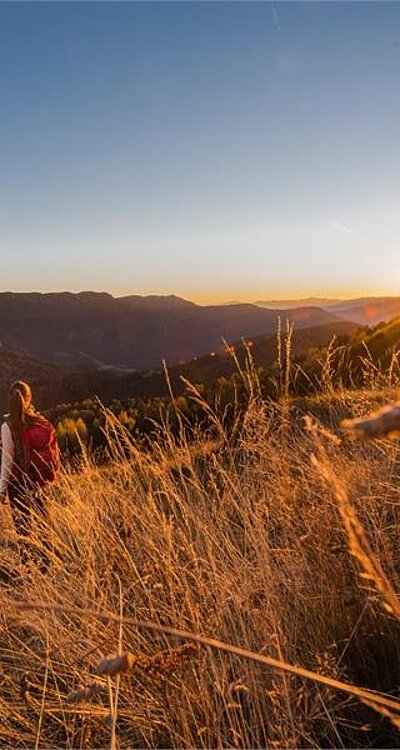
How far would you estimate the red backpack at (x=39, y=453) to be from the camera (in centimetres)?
548

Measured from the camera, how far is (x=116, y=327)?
510 ft

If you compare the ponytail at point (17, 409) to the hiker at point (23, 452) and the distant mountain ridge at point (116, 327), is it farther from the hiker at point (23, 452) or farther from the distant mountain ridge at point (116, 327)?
the distant mountain ridge at point (116, 327)

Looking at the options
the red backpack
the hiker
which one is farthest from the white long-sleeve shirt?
the red backpack

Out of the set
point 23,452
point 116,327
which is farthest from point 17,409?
point 116,327

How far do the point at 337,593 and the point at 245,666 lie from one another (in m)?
0.81

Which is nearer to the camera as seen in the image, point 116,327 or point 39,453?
point 39,453

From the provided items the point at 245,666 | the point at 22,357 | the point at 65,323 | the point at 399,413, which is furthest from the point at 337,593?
the point at 65,323

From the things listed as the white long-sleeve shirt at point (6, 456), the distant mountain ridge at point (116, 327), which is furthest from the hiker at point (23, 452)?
the distant mountain ridge at point (116, 327)

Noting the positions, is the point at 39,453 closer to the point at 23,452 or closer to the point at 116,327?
the point at 23,452

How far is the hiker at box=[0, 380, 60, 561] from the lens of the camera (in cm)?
547

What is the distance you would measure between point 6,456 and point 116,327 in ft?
497

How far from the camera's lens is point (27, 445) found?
5520mm

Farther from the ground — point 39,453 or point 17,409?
point 17,409

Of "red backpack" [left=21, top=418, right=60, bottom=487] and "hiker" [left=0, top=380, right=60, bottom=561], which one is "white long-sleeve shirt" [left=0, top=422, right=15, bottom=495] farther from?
"red backpack" [left=21, top=418, right=60, bottom=487]
